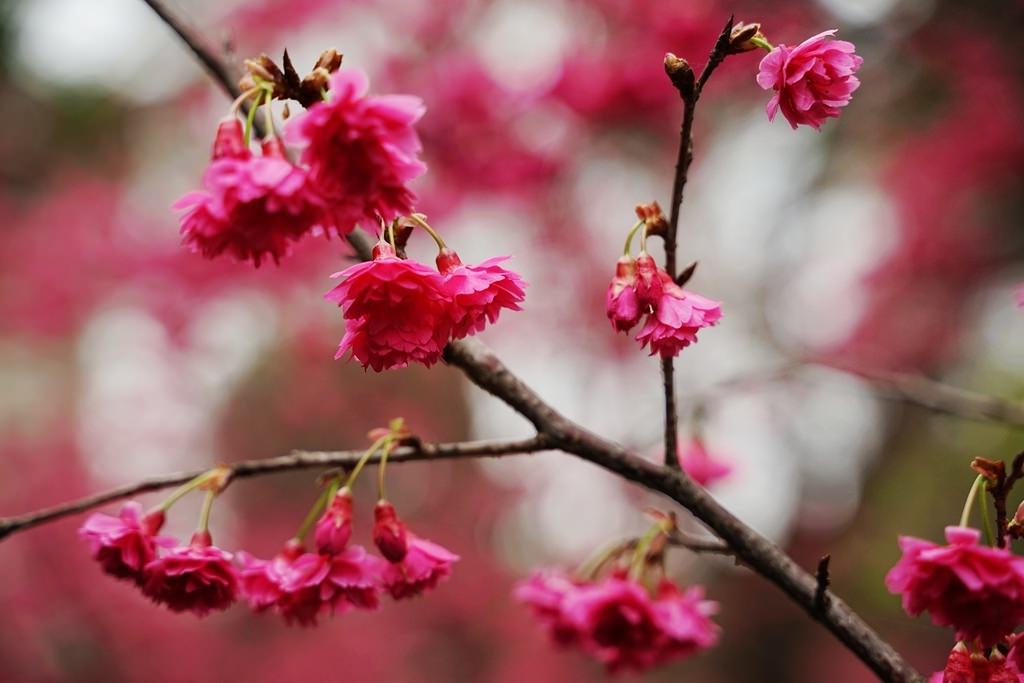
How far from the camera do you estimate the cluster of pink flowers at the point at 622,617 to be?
110 centimetres

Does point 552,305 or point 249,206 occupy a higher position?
point 552,305

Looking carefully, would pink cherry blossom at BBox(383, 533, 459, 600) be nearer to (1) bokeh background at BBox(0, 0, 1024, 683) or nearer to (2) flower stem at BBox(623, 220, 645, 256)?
(2) flower stem at BBox(623, 220, 645, 256)

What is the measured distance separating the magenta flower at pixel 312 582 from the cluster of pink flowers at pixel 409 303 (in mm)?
246

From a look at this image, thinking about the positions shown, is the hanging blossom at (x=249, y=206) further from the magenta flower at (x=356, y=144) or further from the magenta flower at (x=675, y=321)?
the magenta flower at (x=675, y=321)

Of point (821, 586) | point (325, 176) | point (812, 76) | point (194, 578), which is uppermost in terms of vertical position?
point (812, 76)

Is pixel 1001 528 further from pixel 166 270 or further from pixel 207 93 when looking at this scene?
pixel 207 93

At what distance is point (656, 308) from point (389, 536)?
1.15 ft

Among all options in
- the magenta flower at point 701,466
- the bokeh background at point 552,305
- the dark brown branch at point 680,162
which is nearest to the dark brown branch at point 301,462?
the dark brown branch at point 680,162

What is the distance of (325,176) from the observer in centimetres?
62

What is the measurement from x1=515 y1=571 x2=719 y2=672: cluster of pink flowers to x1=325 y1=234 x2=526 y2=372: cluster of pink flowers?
0.52 meters

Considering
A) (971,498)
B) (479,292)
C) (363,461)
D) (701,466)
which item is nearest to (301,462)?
(363,461)

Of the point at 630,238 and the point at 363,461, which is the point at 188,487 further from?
the point at 630,238

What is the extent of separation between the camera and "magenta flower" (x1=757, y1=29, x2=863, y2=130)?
0.74 metres

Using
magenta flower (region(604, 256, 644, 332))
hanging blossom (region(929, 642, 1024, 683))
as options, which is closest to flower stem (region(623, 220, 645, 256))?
magenta flower (region(604, 256, 644, 332))
